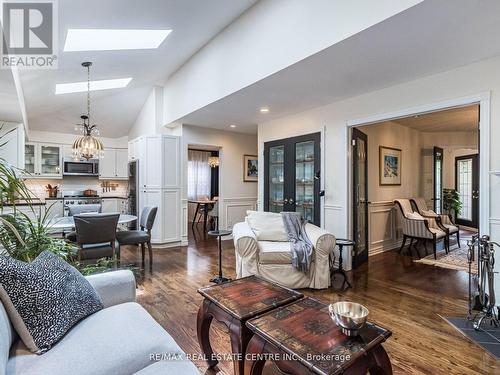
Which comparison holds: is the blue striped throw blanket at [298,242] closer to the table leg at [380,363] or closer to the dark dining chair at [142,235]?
the table leg at [380,363]

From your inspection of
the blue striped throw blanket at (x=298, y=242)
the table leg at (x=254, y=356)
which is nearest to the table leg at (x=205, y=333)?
the table leg at (x=254, y=356)

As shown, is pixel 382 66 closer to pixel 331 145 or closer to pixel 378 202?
pixel 331 145

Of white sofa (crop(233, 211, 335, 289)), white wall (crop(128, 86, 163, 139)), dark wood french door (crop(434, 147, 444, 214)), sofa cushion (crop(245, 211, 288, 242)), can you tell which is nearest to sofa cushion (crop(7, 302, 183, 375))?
white sofa (crop(233, 211, 335, 289))

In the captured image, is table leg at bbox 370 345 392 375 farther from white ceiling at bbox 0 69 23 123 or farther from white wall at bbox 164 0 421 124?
white ceiling at bbox 0 69 23 123

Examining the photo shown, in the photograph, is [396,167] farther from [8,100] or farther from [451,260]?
[8,100]

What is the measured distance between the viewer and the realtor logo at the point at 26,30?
7.54ft

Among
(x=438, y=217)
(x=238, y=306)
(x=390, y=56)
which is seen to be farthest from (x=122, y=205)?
(x=438, y=217)

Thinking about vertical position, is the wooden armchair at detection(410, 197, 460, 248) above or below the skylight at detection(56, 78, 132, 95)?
below

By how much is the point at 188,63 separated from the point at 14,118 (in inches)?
115

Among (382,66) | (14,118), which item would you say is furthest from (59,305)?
(14,118)

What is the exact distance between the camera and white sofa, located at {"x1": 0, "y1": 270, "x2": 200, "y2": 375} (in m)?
1.14

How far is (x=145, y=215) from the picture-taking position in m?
4.32

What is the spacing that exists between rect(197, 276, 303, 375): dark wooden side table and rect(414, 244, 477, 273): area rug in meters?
3.56

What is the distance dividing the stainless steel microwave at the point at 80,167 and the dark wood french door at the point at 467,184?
985 centimetres
